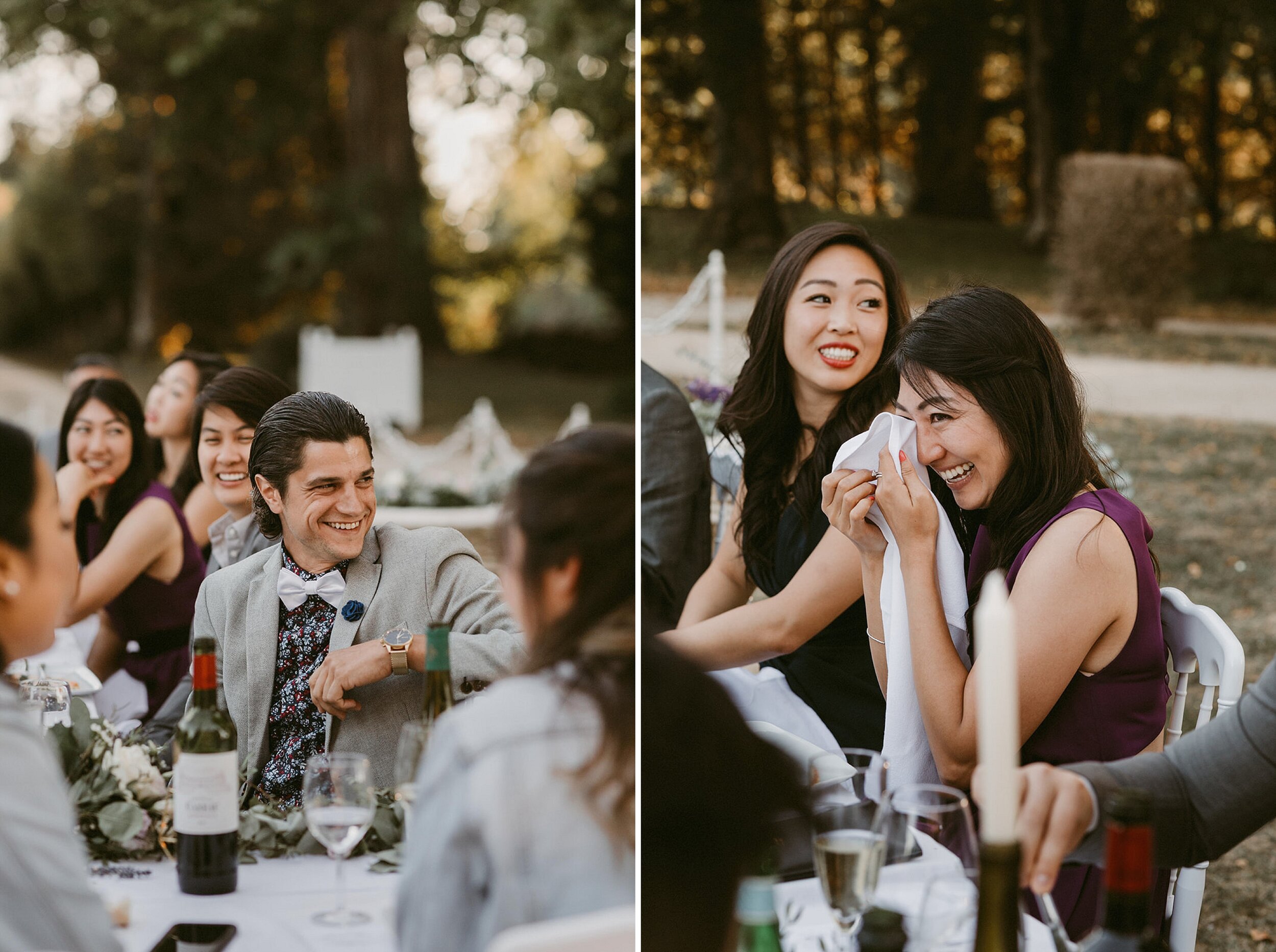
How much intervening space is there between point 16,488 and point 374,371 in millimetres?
14020

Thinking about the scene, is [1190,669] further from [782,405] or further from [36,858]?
[36,858]

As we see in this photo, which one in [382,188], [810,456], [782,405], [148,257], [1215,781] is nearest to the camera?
[1215,781]

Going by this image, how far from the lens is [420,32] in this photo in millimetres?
15859

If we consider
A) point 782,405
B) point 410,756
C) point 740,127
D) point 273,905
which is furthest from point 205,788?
point 740,127

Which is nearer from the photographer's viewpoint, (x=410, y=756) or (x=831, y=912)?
(x=831, y=912)

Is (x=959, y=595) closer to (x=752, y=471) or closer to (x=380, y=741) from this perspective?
(x=752, y=471)

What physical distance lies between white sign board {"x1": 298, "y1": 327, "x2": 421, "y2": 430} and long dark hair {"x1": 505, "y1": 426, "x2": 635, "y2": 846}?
13.6 m

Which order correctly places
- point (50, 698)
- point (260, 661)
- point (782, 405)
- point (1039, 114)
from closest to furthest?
point (50, 698) → point (260, 661) → point (782, 405) → point (1039, 114)

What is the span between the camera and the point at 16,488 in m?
1.32

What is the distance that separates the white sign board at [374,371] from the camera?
14758 mm

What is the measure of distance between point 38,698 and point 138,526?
125cm

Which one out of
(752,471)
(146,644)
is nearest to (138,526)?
(146,644)

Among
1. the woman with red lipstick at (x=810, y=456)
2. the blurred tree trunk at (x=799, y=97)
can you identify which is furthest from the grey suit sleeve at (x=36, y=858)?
the blurred tree trunk at (x=799, y=97)

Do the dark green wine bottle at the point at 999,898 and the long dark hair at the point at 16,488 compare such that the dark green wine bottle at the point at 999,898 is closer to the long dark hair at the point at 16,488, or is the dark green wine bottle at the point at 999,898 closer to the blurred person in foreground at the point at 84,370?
the long dark hair at the point at 16,488
